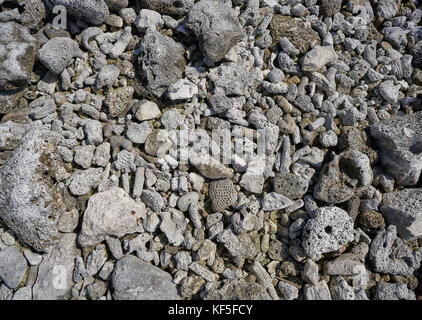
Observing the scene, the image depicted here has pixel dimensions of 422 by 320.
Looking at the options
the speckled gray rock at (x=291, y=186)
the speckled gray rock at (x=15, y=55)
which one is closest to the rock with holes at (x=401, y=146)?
the speckled gray rock at (x=291, y=186)

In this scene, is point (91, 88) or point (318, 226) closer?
point (318, 226)

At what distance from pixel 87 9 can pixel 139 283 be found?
8.51ft

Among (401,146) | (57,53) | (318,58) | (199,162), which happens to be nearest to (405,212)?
(401,146)

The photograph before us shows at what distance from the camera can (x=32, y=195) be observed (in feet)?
7.90

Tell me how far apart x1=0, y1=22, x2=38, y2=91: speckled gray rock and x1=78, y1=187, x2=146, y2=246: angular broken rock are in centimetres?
131

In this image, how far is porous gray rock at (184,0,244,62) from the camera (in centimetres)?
287

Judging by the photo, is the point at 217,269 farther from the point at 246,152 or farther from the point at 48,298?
the point at 48,298

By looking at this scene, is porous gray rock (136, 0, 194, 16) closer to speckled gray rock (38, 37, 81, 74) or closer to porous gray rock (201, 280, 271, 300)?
speckled gray rock (38, 37, 81, 74)

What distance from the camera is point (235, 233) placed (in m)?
2.55

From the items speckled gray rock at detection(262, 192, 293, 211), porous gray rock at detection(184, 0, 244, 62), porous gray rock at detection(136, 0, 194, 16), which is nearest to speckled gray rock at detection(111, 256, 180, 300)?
speckled gray rock at detection(262, 192, 293, 211)

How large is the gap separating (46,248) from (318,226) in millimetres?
2251

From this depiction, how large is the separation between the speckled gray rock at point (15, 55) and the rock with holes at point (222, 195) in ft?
6.60

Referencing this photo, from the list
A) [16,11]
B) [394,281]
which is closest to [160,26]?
[16,11]

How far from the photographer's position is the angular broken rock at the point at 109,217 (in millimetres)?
2469
